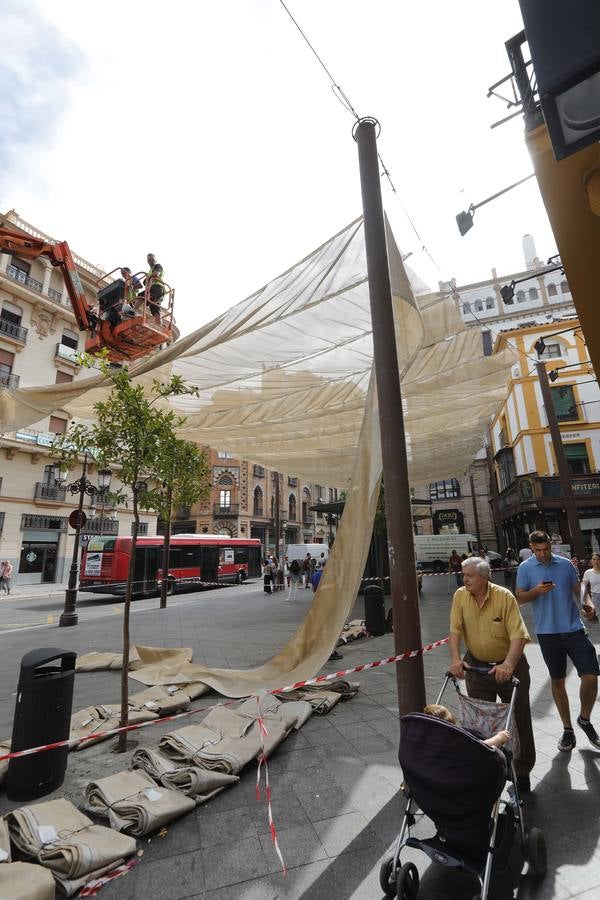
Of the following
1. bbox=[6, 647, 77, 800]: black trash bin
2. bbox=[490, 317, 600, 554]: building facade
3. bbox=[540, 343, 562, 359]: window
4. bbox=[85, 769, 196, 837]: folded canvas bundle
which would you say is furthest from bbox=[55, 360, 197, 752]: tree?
bbox=[540, 343, 562, 359]: window

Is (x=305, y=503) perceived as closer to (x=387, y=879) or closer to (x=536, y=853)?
(x=536, y=853)

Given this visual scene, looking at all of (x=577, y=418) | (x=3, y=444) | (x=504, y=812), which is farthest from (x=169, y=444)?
(x=577, y=418)

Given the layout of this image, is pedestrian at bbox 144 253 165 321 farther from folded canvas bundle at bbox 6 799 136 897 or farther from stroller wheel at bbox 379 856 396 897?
stroller wheel at bbox 379 856 396 897

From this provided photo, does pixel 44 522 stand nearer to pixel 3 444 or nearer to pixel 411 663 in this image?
pixel 3 444

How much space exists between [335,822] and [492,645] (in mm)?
1707

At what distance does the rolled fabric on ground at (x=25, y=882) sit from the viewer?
7.09 ft

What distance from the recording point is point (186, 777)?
3.46 m

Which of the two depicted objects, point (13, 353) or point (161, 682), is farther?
point (13, 353)

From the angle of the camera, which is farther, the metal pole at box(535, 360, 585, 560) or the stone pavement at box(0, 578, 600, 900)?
the metal pole at box(535, 360, 585, 560)

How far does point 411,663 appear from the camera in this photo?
3594 mm

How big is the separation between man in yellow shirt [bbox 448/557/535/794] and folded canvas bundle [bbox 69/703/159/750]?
369 centimetres

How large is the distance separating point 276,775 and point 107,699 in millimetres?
3330

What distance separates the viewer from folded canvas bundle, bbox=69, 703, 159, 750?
4700 millimetres

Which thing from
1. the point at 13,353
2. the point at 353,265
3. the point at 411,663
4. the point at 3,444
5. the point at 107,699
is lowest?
the point at 107,699
